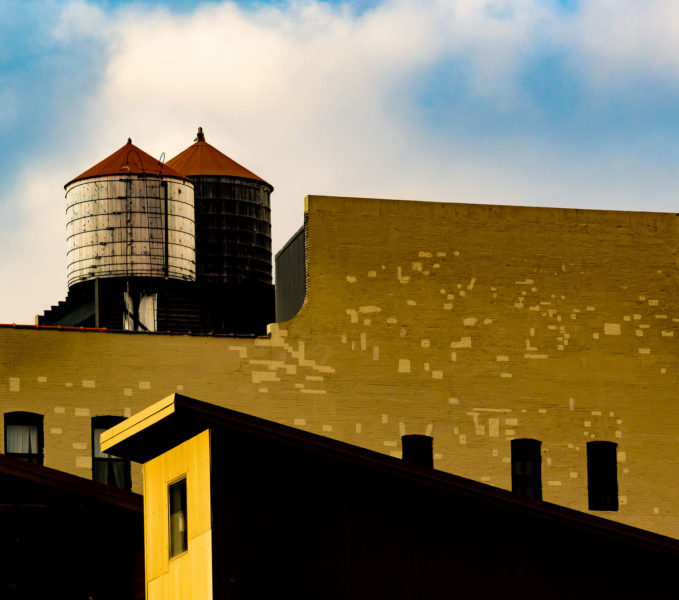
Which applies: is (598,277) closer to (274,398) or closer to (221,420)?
(274,398)

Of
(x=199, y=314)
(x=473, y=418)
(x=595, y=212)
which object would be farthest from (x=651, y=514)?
(x=199, y=314)

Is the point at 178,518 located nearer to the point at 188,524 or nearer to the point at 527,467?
the point at 188,524

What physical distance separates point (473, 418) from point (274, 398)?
4803 millimetres

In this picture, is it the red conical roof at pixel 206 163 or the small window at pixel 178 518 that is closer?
the small window at pixel 178 518

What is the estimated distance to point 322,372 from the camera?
37.0 m

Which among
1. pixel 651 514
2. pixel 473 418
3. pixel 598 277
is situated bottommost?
pixel 651 514

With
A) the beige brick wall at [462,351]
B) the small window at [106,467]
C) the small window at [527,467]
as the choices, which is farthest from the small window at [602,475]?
the small window at [106,467]

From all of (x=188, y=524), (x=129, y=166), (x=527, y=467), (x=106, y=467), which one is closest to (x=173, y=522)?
(x=188, y=524)

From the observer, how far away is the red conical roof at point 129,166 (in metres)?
42.2

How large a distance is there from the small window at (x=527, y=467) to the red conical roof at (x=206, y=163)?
12622mm

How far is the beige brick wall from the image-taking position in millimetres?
36125

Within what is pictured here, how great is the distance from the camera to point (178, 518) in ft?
77.7

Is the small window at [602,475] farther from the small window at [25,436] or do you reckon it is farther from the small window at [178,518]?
the small window at [178,518]

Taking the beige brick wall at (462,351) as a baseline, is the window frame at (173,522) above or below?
below
